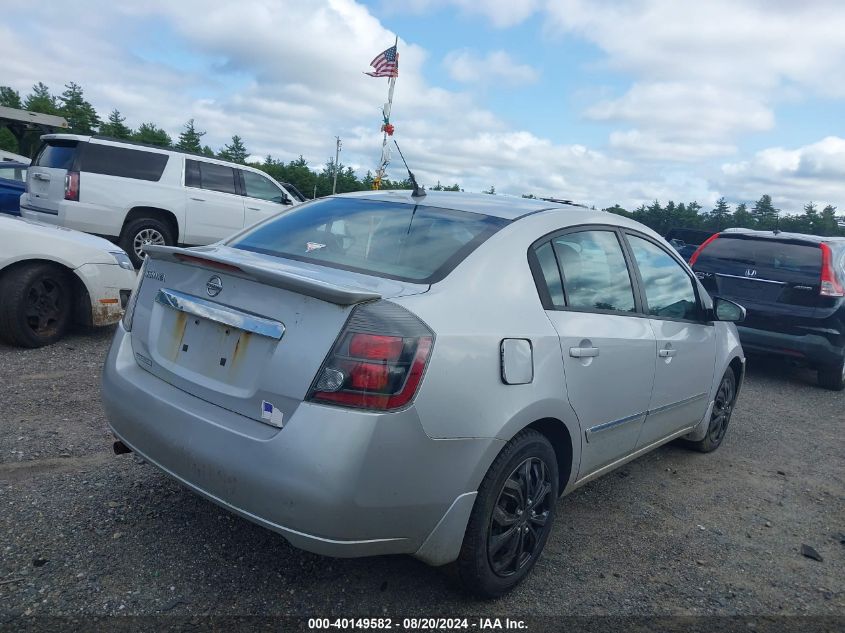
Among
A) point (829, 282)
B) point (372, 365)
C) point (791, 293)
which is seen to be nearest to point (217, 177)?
point (791, 293)

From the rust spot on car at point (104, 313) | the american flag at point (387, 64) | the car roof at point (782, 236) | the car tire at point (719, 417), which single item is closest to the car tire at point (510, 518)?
the car tire at point (719, 417)

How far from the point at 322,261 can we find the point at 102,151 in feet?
26.7

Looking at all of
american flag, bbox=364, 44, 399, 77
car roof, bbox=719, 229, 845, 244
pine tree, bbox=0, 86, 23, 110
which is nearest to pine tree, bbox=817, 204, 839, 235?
american flag, bbox=364, 44, 399, 77

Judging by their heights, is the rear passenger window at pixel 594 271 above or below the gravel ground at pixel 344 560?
above

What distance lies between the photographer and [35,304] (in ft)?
18.0

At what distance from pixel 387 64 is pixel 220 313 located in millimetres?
18575

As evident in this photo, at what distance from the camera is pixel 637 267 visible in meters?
3.68

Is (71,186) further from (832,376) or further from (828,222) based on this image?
(828,222)

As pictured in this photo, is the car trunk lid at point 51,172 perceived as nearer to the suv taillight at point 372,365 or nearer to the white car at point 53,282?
the white car at point 53,282

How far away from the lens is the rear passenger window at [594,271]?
308cm

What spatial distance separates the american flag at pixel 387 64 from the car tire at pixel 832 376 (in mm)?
14886

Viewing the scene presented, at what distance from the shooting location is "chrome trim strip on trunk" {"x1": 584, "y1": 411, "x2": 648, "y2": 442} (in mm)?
3048

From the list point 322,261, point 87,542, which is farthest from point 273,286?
point 87,542

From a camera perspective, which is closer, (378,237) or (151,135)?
(378,237)
